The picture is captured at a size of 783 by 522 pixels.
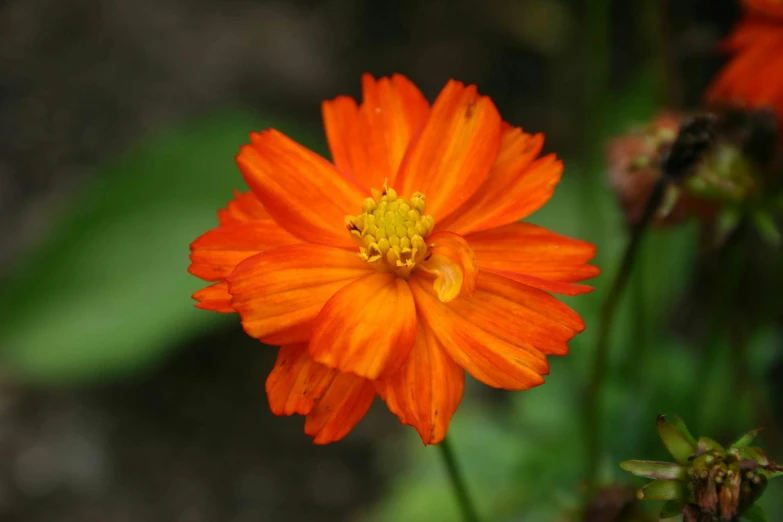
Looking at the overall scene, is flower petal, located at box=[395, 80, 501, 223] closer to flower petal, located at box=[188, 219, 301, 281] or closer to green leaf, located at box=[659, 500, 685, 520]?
flower petal, located at box=[188, 219, 301, 281]

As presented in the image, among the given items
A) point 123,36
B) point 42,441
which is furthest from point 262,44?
point 42,441

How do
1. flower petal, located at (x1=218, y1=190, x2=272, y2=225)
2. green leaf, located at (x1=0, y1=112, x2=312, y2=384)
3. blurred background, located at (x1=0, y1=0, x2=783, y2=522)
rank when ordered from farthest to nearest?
1. green leaf, located at (x1=0, y1=112, x2=312, y2=384)
2. blurred background, located at (x1=0, y1=0, x2=783, y2=522)
3. flower petal, located at (x1=218, y1=190, x2=272, y2=225)

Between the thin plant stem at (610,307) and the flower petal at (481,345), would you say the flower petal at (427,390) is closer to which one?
the flower petal at (481,345)

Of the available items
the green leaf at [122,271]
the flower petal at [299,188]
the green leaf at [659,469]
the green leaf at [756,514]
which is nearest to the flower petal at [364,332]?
the flower petal at [299,188]

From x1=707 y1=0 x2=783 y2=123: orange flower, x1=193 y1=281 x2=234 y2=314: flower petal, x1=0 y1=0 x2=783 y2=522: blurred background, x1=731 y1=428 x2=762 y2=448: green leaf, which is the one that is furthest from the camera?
x1=0 y1=0 x2=783 y2=522: blurred background

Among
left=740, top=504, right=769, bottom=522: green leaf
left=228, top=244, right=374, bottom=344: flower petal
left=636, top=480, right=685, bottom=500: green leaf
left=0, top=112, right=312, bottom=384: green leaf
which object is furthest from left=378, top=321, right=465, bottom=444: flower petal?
left=0, top=112, right=312, bottom=384: green leaf

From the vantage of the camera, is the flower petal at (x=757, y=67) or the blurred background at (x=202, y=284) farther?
the blurred background at (x=202, y=284)

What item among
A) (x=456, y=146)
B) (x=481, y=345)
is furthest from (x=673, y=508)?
(x=456, y=146)
